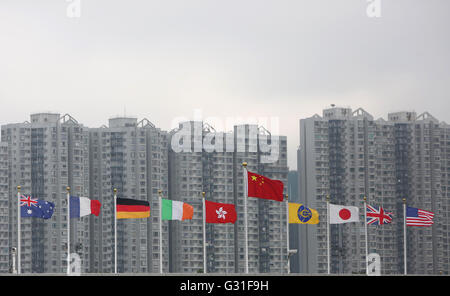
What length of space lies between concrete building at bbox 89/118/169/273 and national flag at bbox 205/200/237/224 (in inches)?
612

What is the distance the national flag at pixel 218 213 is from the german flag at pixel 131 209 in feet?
3.81

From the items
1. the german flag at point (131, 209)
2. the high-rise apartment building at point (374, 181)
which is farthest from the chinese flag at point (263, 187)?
the high-rise apartment building at point (374, 181)

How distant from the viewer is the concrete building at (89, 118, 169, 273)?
31.8 m

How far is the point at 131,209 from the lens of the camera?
16328mm

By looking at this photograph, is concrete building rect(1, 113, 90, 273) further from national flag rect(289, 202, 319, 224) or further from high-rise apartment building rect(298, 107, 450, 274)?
national flag rect(289, 202, 319, 224)

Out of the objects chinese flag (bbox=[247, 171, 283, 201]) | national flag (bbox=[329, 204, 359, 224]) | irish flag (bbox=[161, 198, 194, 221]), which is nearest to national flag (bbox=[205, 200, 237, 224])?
irish flag (bbox=[161, 198, 194, 221])

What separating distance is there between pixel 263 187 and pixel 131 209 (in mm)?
2892

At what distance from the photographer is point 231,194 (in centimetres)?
3284

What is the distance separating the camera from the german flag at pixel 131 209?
1609 centimetres

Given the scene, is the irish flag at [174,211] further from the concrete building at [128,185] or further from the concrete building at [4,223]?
the concrete building at [4,223]

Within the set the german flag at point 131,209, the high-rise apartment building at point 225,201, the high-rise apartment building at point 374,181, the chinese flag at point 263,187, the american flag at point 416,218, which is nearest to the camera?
the chinese flag at point 263,187

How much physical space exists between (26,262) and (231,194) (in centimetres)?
778

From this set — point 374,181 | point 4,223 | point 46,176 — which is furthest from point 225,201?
point 4,223
